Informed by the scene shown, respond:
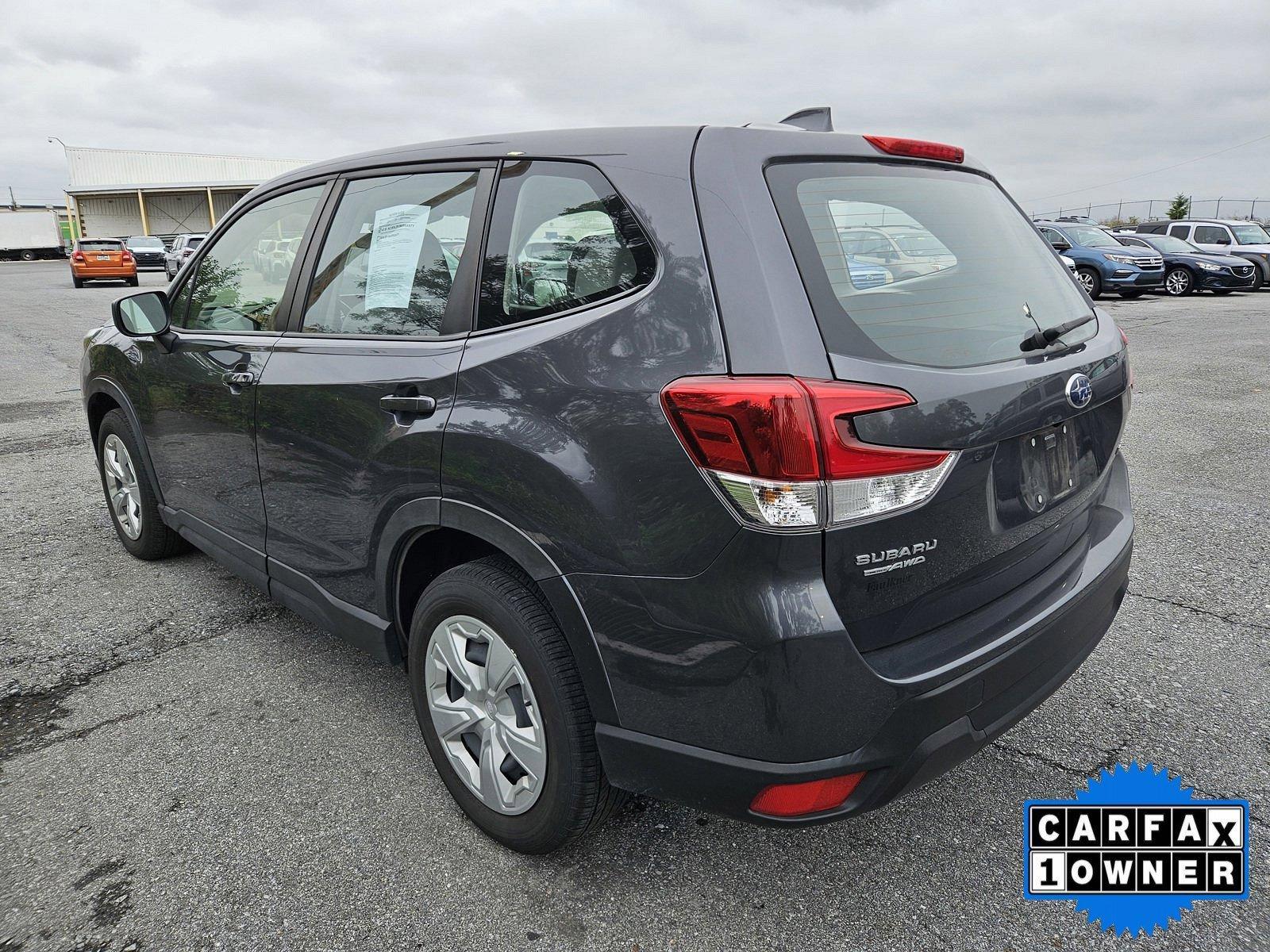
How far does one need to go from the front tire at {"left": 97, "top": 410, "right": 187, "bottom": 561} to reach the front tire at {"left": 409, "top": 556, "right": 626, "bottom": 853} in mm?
2321

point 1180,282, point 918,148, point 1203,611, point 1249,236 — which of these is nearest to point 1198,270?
point 1180,282

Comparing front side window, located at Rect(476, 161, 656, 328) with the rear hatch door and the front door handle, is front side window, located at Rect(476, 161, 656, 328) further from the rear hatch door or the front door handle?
the rear hatch door

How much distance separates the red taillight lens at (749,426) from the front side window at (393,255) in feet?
2.77

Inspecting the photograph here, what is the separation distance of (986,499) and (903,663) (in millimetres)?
421

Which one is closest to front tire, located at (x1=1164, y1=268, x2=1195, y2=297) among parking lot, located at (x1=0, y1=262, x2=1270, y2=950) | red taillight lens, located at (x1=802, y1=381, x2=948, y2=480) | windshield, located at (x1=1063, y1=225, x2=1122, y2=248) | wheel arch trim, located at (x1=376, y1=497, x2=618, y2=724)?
windshield, located at (x1=1063, y1=225, x2=1122, y2=248)

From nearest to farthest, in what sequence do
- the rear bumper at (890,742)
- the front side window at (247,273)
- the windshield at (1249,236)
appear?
the rear bumper at (890,742) → the front side window at (247,273) → the windshield at (1249,236)

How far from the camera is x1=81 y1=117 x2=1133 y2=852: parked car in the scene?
1752mm

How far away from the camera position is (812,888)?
2240mm

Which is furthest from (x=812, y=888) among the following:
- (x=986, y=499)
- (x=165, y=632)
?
(x=165, y=632)

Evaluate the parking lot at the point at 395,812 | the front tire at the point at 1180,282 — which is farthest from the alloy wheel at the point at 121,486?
the front tire at the point at 1180,282

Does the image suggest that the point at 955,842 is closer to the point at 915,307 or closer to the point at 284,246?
the point at 915,307

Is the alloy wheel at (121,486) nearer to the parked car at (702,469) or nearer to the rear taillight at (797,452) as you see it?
the parked car at (702,469)

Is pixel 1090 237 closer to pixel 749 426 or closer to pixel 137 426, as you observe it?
pixel 137 426

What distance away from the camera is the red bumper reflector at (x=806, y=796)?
1811 millimetres
